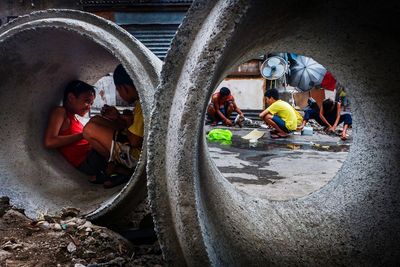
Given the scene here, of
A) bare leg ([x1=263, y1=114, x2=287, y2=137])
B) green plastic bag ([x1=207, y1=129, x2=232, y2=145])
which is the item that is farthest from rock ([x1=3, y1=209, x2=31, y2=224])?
bare leg ([x1=263, y1=114, x2=287, y2=137])

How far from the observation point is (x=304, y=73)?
13.1 meters

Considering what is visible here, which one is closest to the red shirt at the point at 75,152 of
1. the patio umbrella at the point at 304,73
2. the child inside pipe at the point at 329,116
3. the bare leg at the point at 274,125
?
the bare leg at the point at 274,125

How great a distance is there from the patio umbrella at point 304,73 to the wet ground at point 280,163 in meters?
4.89

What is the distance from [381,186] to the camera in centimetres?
219

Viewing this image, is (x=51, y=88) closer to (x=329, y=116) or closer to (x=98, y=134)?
(x=98, y=134)

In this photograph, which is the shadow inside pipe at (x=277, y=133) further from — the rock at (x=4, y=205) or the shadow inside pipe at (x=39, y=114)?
the rock at (x=4, y=205)

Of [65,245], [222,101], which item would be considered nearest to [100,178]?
[65,245]

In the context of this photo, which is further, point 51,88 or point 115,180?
point 51,88

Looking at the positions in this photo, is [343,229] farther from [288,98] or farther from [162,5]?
[288,98]

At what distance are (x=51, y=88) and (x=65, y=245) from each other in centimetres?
197

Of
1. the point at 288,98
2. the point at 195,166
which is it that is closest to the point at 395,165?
the point at 195,166

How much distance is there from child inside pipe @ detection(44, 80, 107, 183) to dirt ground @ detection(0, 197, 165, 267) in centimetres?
102

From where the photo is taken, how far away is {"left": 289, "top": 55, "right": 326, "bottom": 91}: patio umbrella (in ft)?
42.8

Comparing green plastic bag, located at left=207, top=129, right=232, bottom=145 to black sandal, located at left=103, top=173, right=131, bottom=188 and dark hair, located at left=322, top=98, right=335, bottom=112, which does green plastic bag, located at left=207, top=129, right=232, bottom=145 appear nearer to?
dark hair, located at left=322, top=98, right=335, bottom=112
